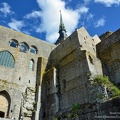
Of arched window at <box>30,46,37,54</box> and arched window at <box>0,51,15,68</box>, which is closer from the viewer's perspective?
arched window at <box>0,51,15,68</box>

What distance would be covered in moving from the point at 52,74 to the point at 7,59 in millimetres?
6082

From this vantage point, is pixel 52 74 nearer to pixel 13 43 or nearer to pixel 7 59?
pixel 7 59

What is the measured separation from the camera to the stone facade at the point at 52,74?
58.2ft

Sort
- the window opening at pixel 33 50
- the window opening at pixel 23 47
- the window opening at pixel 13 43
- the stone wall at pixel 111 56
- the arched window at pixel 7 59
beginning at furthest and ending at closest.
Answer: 1. the window opening at pixel 33 50
2. the window opening at pixel 23 47
3. the window opening at pixel 13 43
4. the arched window at pixel 7 59
5. the stone wall at pixel 111 56

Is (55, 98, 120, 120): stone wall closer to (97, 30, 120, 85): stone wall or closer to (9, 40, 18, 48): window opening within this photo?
(97, 30, 120, 85): stone wall

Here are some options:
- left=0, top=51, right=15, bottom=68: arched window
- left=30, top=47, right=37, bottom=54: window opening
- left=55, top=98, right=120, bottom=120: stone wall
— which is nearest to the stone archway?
left=0, top=51, right=15, bottom=68: arched window

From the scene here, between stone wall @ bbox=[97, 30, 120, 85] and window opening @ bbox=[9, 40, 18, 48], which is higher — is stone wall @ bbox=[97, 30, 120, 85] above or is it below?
below

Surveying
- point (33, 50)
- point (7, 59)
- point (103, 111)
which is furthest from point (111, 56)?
point (7, 59)

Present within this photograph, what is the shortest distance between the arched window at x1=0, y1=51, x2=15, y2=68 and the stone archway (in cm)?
386

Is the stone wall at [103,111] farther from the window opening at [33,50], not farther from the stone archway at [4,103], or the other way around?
the window opening at [33,50]

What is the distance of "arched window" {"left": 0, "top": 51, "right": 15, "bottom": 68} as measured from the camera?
2098cm

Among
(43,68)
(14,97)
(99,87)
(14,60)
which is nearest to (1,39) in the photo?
(14,60)

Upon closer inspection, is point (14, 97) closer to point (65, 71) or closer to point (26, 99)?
point (26, 99)

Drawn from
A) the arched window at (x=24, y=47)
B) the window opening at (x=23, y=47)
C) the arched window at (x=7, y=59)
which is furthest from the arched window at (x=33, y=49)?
the arched window at (x=7, y=59)
